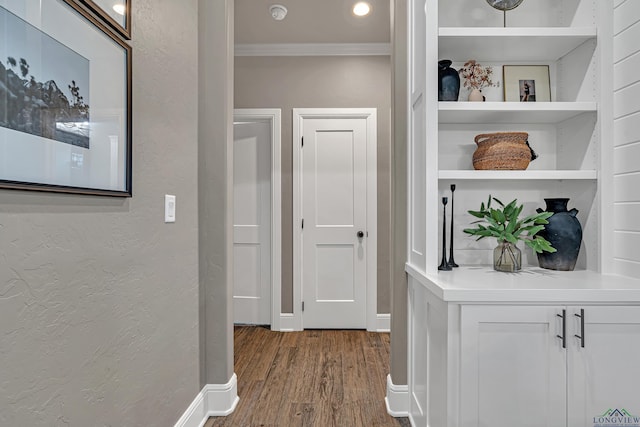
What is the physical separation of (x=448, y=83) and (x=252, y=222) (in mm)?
2351

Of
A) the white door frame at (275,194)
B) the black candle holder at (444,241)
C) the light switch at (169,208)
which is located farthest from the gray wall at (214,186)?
the white door frame at (275,194)

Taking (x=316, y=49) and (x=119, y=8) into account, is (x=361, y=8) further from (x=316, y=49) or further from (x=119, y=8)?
(x=119, y=8)

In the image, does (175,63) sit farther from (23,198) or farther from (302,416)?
(302,416)

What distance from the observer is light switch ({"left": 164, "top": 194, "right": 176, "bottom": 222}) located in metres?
1.60

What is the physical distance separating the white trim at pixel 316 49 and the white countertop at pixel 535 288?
2.54 metres

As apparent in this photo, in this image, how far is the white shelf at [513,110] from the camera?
5.42 ft

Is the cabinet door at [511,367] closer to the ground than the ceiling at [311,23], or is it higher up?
closer to the ground

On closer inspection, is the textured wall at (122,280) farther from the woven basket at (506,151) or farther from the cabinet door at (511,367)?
the woven basket at (506,151)

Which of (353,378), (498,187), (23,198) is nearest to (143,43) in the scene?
(23,198)

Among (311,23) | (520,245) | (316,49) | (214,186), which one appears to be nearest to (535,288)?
(520,245)

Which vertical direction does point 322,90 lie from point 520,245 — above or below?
above

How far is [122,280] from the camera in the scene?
4.21 ft

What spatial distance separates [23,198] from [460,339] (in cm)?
134

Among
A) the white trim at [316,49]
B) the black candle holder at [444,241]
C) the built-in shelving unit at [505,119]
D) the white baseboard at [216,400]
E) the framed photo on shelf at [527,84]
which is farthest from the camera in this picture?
the white trim at [316,49]
